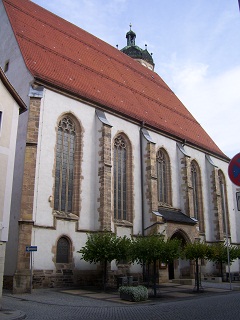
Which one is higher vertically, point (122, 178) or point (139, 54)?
point (139, 54)

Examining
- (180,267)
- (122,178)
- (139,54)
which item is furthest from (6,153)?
(139,54)

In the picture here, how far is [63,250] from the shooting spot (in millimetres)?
16953

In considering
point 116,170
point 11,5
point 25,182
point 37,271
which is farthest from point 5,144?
point 11,5

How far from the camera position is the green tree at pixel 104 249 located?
1605cm

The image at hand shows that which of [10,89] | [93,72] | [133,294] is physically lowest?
[133,294]

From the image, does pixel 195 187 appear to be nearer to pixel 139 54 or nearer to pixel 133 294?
pixel 133 294

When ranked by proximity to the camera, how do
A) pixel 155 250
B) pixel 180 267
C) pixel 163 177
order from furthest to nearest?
pixel 163 177 → pixel 180 267 → pixel 155 250

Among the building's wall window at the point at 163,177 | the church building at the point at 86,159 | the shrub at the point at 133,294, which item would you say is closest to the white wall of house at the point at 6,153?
the church building at the point at 86,159

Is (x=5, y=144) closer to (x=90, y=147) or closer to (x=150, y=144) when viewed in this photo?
(x=90, y=147)

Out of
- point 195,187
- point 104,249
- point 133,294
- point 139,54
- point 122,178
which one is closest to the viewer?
point 133,294

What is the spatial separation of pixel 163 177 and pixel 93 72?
834 cm

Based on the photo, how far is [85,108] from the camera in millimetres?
19891

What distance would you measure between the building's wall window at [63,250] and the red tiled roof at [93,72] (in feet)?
25.3

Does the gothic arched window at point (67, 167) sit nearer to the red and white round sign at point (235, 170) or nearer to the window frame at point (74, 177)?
the window frame at point (74, 177)
